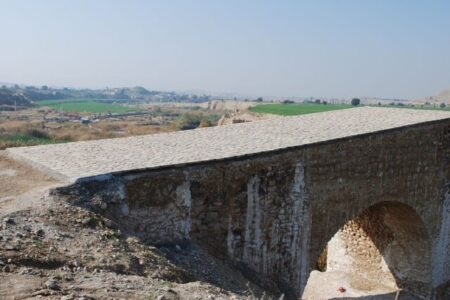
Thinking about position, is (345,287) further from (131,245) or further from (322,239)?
(131,245)

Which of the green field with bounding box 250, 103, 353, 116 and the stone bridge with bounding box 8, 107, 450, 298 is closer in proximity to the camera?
the stone bridge with bounding box 8, 107, 450, 298

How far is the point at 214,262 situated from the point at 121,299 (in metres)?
3.17

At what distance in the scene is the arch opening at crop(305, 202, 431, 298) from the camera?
1243 cm

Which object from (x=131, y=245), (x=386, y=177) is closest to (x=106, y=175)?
(x=131, y=245)

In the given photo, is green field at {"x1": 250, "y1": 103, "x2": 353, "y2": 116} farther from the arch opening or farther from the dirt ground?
the dirt ground

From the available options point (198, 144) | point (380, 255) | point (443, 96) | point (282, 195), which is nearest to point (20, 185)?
point (198, 144)

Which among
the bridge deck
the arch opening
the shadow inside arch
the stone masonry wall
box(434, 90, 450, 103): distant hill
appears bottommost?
the shadow inside arch

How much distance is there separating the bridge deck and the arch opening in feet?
7.30

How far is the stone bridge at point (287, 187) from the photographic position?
23.3 ft

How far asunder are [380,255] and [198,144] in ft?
22.3

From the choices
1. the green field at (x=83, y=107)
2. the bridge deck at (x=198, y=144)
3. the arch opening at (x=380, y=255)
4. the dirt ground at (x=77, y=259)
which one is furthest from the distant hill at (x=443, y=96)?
the dirt ground at (x=77, y=259)

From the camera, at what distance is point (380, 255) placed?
13156mm

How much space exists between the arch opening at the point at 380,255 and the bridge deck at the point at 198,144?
7.30ft

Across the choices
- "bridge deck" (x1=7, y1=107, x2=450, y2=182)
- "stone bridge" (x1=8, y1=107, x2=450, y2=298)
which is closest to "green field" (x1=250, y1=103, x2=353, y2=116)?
"stone bridge" (x1=8, y1=107, x2=450, y2=298)
